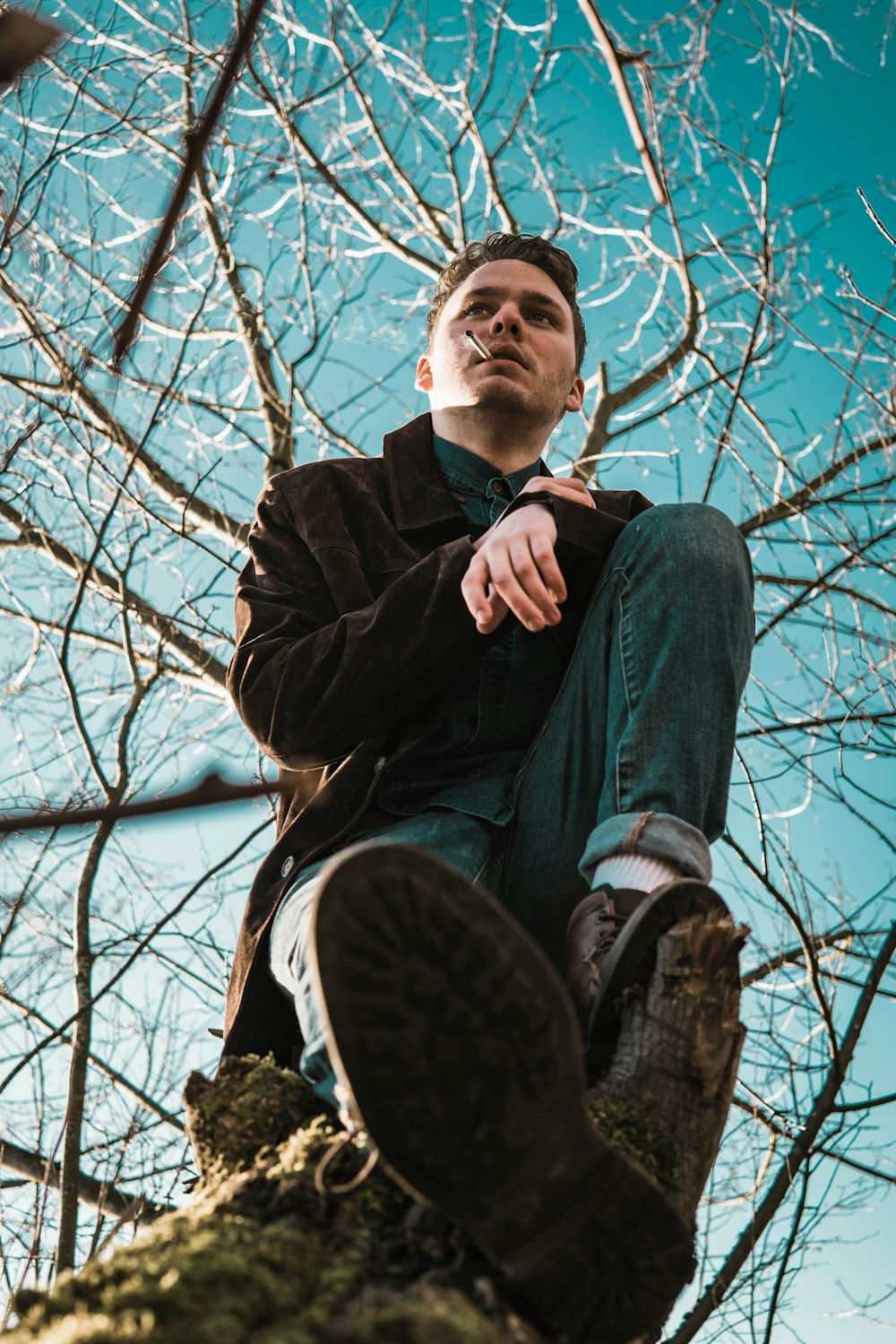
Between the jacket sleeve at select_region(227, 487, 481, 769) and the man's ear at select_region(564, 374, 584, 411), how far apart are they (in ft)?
2.91

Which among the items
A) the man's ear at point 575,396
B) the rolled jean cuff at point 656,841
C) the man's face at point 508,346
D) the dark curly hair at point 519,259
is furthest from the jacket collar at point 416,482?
the rolled jean cuff at point 656,841

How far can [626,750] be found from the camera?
1671mm

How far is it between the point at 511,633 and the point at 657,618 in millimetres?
344

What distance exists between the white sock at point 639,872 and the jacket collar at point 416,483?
2.96 ft

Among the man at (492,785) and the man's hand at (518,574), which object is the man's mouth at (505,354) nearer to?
the man at (492,785)

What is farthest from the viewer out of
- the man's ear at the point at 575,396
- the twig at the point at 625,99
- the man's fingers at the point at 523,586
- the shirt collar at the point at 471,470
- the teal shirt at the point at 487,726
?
the twig at the point at 625,99

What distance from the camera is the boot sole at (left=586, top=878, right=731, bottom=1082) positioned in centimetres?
141

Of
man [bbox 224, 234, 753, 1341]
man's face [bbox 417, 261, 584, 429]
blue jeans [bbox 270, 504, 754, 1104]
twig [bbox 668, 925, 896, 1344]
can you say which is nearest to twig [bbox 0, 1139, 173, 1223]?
twig [bbox 668, 925, 896, 1344]

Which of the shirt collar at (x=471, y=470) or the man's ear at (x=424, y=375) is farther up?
the man's ear at (x=424, y=375)

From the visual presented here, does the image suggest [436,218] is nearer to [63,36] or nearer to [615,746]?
[615,746]

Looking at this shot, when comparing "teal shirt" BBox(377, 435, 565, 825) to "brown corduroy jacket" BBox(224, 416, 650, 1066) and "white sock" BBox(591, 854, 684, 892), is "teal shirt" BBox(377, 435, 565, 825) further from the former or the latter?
"white sock" BBox(591, 854, 684, 892)

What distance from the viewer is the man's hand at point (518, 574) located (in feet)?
5.59

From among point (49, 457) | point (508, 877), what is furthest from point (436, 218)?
point (508, 877)

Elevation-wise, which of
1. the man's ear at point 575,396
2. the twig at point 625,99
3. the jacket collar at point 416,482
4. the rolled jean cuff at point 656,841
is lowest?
the rolled jean cuff at point 656,841
